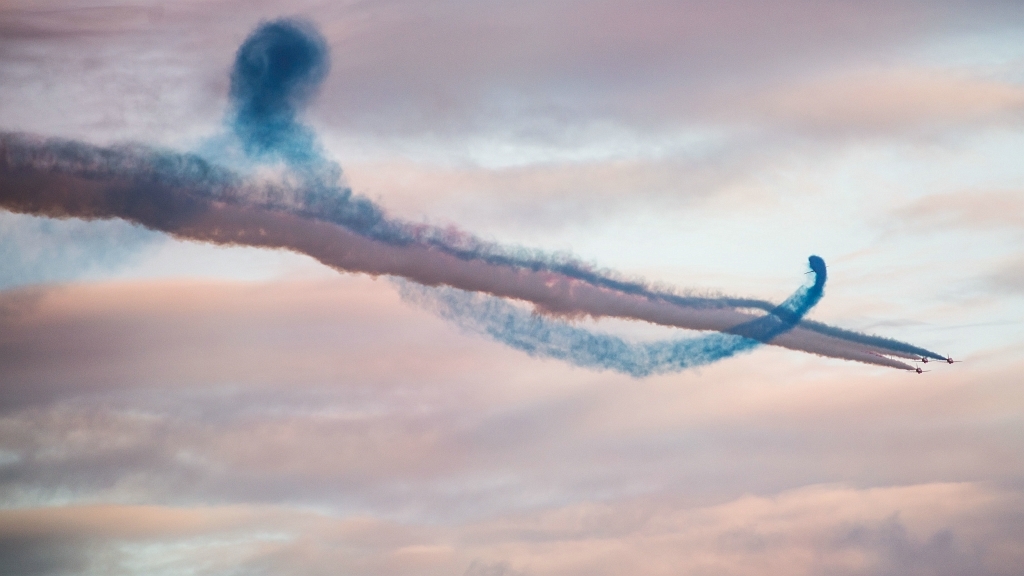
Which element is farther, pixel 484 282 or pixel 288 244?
pixel 484 282

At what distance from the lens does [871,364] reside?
68.1 metres

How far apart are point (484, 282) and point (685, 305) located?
495 inches

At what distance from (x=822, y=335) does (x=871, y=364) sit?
3867 millimetres

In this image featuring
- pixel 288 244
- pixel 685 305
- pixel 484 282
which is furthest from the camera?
pixel 685 305

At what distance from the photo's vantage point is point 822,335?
2643 inches

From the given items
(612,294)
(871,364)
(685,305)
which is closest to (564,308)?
(612,294)

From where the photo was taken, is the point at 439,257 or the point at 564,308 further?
the point at 564,308

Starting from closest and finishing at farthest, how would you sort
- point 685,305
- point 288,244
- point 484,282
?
1. point 288,244
2. point 484,282
3. point 685,305

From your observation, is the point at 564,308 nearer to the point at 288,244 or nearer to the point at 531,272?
the point at 531,272

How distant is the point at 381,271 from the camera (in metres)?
56.9

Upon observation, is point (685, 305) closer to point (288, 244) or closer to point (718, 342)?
point (718, 342)

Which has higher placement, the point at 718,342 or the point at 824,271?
the point at 824,271

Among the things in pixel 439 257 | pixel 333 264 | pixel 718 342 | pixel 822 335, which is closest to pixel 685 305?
pixel 718 342

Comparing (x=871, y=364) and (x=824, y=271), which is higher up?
(x=824, y=271)
